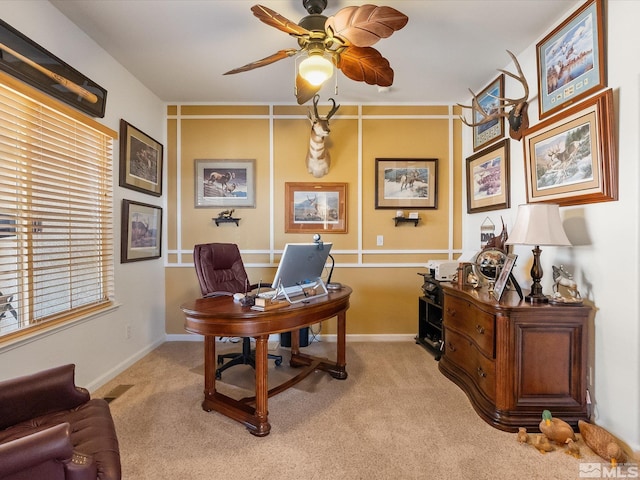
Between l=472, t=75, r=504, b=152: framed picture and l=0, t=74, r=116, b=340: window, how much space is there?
3441 millimetres

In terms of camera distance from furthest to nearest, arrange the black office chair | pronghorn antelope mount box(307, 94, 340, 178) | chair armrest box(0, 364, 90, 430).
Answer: pronghorn antelope mount box(307, 94, 340, 178), the black office chair, chair armrest box(0, 364, 90, 430)

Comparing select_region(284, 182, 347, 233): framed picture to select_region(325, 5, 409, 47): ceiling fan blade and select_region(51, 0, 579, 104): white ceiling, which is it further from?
select_region(325, 5, 409, 47): ceiling fan blade

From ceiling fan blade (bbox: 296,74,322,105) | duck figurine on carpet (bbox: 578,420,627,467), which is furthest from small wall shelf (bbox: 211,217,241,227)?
duck figurine on carpet (bbox: 578,420,627,467)

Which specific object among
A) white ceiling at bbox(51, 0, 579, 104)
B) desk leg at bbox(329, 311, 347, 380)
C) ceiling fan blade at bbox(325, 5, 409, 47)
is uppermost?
white ceiling at bbox(51, 0, 579, 104)

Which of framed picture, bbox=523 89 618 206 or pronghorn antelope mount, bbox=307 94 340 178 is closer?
framed picture, bbox=523 89 618 206

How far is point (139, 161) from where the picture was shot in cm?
326

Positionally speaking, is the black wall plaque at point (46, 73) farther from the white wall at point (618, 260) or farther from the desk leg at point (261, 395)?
the white wall at point (618, 260)

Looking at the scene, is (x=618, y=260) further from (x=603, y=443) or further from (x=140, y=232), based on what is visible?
(x=140, y=232)

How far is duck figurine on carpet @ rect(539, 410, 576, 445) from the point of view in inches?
73.4

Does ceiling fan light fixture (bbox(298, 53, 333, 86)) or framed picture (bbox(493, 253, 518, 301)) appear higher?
ceiling fan light fixture (bbox(298, 53, 333, 86))

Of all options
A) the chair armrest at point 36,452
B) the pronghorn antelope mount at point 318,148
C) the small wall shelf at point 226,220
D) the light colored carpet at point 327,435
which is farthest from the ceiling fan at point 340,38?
the light colored carpet at point 327,435

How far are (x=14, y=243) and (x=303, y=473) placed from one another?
224 centimetres

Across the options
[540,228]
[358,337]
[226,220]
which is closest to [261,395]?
[358,337]

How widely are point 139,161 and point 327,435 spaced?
308cm
